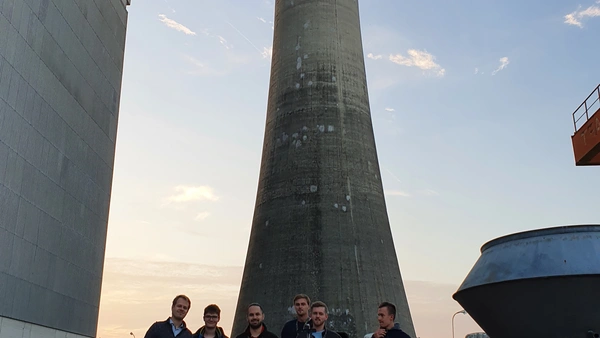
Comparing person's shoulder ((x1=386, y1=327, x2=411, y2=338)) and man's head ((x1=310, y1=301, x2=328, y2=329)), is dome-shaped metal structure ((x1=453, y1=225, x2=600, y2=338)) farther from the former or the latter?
man's head ((x1=310, y1=301, x2=328, y2=329))

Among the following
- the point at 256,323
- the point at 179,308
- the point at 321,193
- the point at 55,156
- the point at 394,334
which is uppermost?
the point at 321,193

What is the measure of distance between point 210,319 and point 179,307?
1.03 feet

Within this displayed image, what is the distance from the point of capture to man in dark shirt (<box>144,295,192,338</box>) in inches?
243

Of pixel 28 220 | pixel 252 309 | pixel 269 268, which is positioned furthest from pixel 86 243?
pixel 252 309

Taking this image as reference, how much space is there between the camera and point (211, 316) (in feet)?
20.2

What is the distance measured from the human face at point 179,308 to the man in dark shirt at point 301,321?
3.12ft

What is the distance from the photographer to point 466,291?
34.3ft

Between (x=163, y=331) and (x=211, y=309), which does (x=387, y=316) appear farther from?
(x=163, y=331)

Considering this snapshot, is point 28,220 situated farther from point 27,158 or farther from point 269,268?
point 269,268

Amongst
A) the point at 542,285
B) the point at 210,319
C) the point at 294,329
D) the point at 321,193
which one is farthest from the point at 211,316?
the point at 321,193

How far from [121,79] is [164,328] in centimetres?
1427

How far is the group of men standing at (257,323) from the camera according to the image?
6.09 metres

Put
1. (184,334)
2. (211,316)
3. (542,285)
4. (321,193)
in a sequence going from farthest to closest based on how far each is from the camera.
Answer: (321,193) < (542,285) < (184,334) < (211,316)

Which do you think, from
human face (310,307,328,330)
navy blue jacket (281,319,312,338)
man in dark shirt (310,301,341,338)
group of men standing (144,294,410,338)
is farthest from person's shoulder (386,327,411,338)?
navy blue jacket (281,319,312,338)
